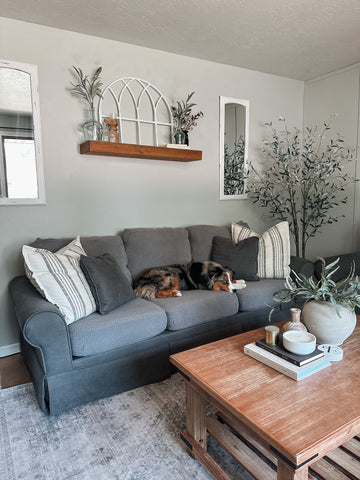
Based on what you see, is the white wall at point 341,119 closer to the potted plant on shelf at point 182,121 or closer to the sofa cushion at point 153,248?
the potted plant on shelf at point 182,121

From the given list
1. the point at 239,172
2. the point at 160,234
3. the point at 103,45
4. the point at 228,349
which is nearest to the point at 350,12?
the point at 239,172

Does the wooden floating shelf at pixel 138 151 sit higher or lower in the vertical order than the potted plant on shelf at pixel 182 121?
lower

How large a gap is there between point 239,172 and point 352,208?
1266 millimetres

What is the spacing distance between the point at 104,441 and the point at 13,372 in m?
1.06

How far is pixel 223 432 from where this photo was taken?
1501mm

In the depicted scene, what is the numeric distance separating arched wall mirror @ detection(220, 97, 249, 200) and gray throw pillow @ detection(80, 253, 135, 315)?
5.61 ft

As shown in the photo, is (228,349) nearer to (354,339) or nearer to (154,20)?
(354,339)

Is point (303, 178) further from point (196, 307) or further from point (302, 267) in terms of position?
point (196, 307)

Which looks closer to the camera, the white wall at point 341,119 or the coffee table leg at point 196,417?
the coffee table leg at point 196,417

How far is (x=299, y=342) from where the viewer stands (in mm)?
1413

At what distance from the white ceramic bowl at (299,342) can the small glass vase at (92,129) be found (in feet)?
6.84

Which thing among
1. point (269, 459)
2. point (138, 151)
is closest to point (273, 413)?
point (269, 459)

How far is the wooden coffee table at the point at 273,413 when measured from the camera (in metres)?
1.03

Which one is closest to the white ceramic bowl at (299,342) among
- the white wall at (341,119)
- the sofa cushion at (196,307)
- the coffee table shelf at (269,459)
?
the coffee table shelf at (269,459)
